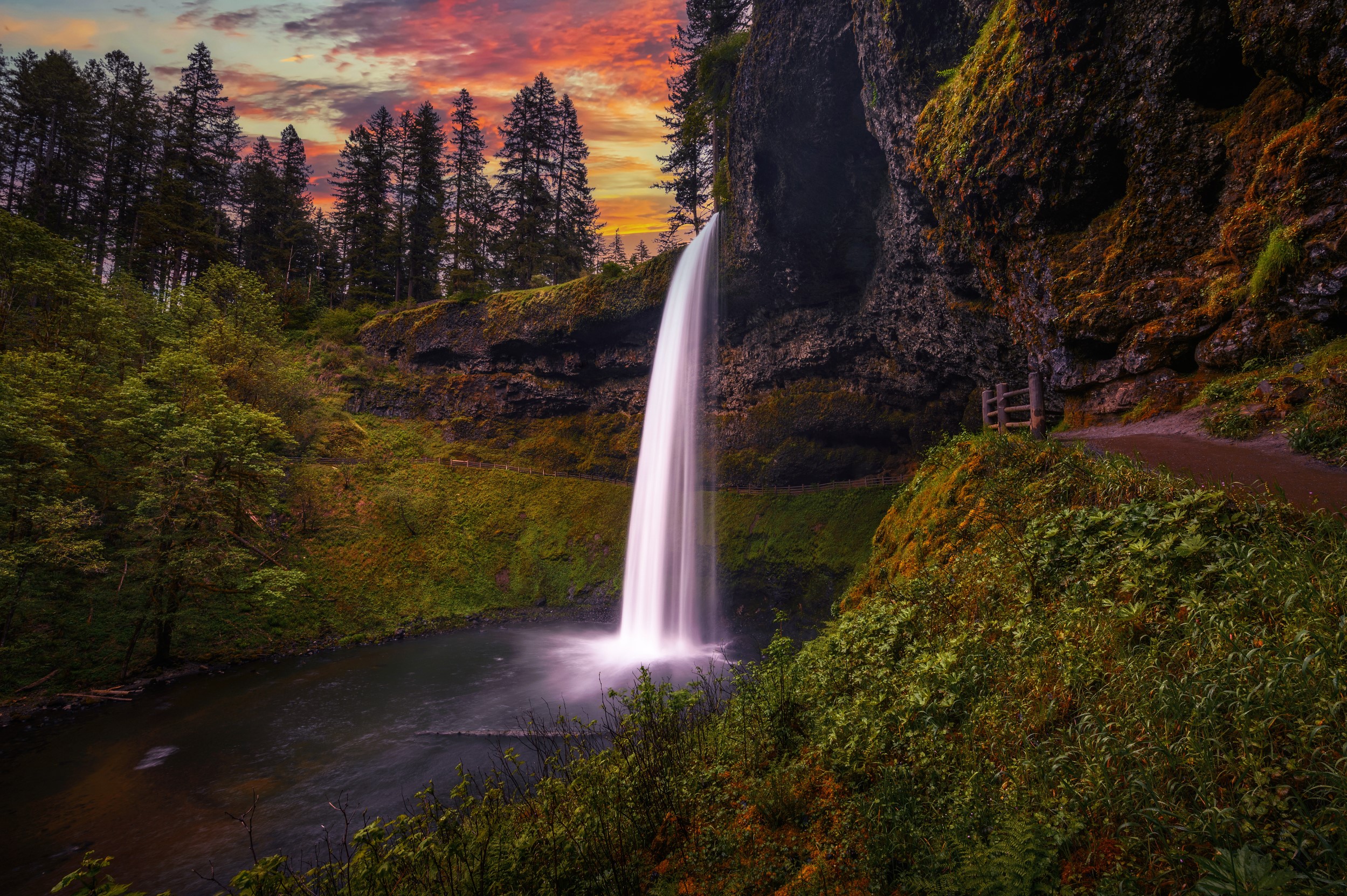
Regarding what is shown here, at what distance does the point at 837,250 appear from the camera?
2341 centimetres

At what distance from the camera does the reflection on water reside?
28.8 feet

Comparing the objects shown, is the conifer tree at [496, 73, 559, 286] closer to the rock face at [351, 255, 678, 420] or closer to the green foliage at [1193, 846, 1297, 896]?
the rock face at [351, 255, 678, 420]

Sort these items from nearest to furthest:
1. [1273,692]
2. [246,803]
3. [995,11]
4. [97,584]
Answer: [1273,692] → [246,803] → [995,11] → [97,584]

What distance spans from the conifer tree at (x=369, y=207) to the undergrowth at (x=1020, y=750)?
48094 millimetres

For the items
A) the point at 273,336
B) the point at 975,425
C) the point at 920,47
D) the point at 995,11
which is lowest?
the point at 975,425

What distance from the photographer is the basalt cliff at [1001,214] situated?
27.1 feet

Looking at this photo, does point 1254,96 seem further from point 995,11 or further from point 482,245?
point 482,245

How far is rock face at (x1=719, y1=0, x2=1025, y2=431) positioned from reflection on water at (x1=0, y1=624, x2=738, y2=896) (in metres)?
15.7

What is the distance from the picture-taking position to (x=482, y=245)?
4484cm

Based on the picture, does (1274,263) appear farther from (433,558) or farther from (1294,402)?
(433,558)

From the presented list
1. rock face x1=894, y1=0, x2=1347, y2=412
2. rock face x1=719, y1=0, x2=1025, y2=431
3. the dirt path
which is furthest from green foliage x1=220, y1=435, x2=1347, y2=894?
rock face x1=719, y1=0, x2=1025, y2=431

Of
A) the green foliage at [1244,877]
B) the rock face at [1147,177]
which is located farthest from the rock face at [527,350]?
the green foliage at [1244,877]

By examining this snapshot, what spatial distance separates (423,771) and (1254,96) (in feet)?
→ 66.3

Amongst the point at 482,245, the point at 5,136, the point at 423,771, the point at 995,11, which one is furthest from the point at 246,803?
the point at 5,136
